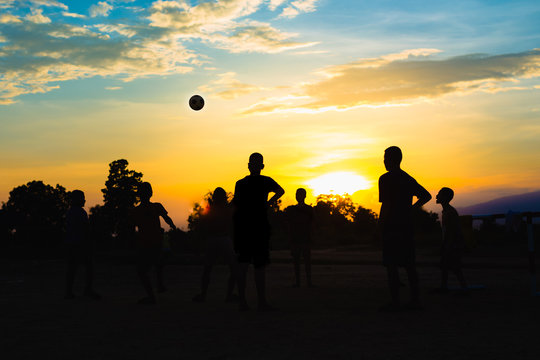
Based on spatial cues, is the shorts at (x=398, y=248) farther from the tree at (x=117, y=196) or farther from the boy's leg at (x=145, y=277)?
the tree at (x=117, y=196)

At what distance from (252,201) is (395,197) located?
2078 millimetres

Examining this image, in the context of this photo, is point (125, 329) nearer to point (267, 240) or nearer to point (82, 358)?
point (82, 358)

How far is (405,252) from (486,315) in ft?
4.46

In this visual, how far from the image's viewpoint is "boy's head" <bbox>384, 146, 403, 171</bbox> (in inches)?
354

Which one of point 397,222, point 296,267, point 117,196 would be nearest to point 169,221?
point 296,267

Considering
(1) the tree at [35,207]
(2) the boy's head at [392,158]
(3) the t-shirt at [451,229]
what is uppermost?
(1) the tree at [35,207]

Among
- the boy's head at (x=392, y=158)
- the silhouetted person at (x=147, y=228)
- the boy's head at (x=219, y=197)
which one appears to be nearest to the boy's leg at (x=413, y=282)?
the boy's head at (x=392, y=158)

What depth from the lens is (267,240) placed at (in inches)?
361

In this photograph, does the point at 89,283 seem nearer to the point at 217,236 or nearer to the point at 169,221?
the point at 169,221

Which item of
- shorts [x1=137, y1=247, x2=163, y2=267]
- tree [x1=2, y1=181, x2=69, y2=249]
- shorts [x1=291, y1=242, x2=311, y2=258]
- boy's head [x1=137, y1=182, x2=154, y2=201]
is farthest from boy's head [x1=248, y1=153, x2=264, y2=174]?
tree [x1=2, y1=181, x2=69, y2=249]

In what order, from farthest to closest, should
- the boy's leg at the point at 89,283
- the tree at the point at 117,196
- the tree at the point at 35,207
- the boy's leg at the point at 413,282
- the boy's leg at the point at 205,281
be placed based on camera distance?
the tree at the point at 35,207
the tree at the point at 117,196
the boy's leg at the point at 89,283
the boy's leg at the point at 205,281
the boy's leg at the point at 413,282

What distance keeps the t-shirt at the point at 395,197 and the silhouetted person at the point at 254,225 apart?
58.5 inches

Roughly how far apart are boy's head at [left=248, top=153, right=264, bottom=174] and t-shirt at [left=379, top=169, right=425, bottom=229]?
1839mm

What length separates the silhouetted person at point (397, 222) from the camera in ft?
28.8
